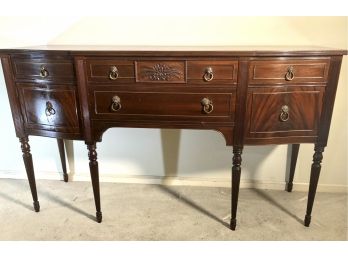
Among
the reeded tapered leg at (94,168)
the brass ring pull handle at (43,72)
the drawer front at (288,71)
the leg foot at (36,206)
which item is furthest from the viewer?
the leg foot at (36,206)

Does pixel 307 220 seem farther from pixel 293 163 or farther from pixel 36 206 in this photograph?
pixel 36 206

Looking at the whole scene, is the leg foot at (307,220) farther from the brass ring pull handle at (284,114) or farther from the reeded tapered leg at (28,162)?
the reeded tapered leg at (28,162)

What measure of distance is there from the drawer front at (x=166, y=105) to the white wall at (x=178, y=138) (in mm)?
534

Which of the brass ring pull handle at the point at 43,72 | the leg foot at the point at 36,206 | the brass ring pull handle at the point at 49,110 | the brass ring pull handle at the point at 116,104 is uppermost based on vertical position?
the brass ring pull handle at the point at 43,72

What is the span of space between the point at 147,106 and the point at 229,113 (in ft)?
1.26

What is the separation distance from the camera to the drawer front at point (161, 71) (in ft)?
4.08

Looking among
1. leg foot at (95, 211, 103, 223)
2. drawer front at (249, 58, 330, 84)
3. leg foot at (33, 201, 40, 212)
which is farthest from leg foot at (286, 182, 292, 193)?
leg foot at (33, 201, 40, 212)

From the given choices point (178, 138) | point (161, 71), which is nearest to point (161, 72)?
point (161, 71)

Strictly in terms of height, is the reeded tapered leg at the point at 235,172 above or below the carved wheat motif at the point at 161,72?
below

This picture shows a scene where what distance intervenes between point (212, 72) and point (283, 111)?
376 millimetres

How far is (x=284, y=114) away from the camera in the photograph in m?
1.29

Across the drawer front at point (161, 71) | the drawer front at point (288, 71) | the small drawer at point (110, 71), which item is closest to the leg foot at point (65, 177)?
the small drawer at point (110, 71)
